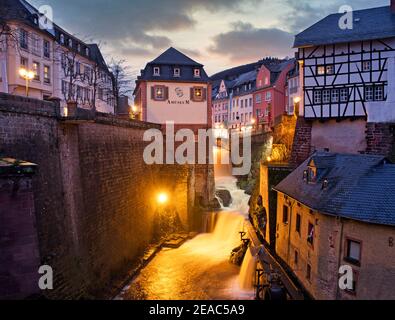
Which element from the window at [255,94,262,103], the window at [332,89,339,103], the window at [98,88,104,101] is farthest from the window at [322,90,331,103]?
the window at [98,88,104,101]

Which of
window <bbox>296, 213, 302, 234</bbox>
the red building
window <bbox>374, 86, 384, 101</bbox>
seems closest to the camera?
window <bbox>296, 213, 302, 234</bbox>

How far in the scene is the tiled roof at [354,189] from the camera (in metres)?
12.1

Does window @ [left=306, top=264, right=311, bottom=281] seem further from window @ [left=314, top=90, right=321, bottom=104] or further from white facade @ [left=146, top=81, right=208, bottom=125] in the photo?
white facade @ [left=146, top=81, right=208, bottom=125]

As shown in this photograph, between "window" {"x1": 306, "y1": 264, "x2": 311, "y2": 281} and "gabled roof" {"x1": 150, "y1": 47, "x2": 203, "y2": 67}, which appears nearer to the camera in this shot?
"window" {"x1": 306, "y1": 264, "x2": 311, "y2": 281}

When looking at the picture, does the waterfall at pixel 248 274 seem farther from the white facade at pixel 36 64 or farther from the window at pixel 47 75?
the window at pixel 47 75

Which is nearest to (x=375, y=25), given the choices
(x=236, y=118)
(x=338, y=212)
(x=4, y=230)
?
(x=338, y=212)

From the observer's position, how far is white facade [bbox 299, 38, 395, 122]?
70.3ft

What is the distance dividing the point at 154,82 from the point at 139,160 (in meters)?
9.29

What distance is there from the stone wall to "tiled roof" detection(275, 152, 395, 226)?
32.3 ft

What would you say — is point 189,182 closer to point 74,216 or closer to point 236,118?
point 74,216

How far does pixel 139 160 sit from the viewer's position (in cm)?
2538

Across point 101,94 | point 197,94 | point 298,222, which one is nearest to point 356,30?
point 298,222

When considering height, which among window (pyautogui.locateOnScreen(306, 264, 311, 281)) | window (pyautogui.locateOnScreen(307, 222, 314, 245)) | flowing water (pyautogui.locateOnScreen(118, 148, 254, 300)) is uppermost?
window (pyautogui.locateOnScreen(307, 222, 314, 245))

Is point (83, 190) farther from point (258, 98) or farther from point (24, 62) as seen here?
point (258, 98)
